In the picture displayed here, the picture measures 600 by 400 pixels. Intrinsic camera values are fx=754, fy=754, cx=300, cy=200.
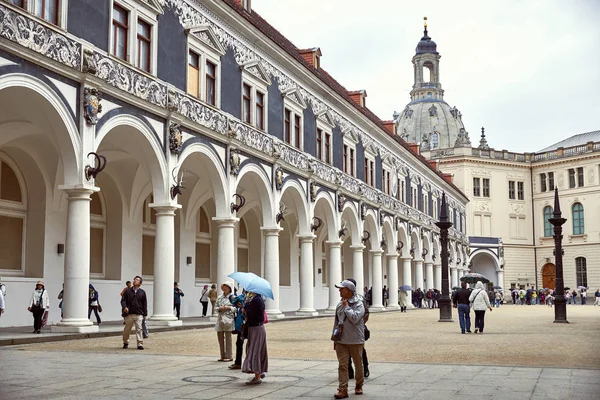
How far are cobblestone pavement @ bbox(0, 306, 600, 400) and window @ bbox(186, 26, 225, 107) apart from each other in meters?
8.65

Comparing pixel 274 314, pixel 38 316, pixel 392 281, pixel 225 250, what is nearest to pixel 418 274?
pixel 392 281

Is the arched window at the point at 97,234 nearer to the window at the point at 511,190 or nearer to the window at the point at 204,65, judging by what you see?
the window at the point at 204,65

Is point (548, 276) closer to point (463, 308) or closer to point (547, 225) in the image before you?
point (547, 225)

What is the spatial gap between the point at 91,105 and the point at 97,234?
26.6 ft

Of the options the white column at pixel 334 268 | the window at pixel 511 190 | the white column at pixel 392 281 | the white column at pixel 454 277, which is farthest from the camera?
the window at pixel 511 190

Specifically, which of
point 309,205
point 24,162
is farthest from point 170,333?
point 309,205

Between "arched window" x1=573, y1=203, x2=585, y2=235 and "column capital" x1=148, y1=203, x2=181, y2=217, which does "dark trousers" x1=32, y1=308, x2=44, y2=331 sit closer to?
"column capital" x1=148, y1=203, x2=181, y2=217

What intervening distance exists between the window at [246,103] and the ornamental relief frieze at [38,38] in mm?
9620

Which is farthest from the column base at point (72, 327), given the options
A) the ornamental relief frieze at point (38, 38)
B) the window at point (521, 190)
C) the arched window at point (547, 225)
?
the window at point (521, 190)

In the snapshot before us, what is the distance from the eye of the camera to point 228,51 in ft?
83.8

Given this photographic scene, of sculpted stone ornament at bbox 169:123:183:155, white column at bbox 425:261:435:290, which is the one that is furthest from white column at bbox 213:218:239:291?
white column at bbox 425:261:435:290

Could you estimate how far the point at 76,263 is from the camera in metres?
17.5

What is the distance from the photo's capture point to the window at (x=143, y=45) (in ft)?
67.3

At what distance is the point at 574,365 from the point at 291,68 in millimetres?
20797
